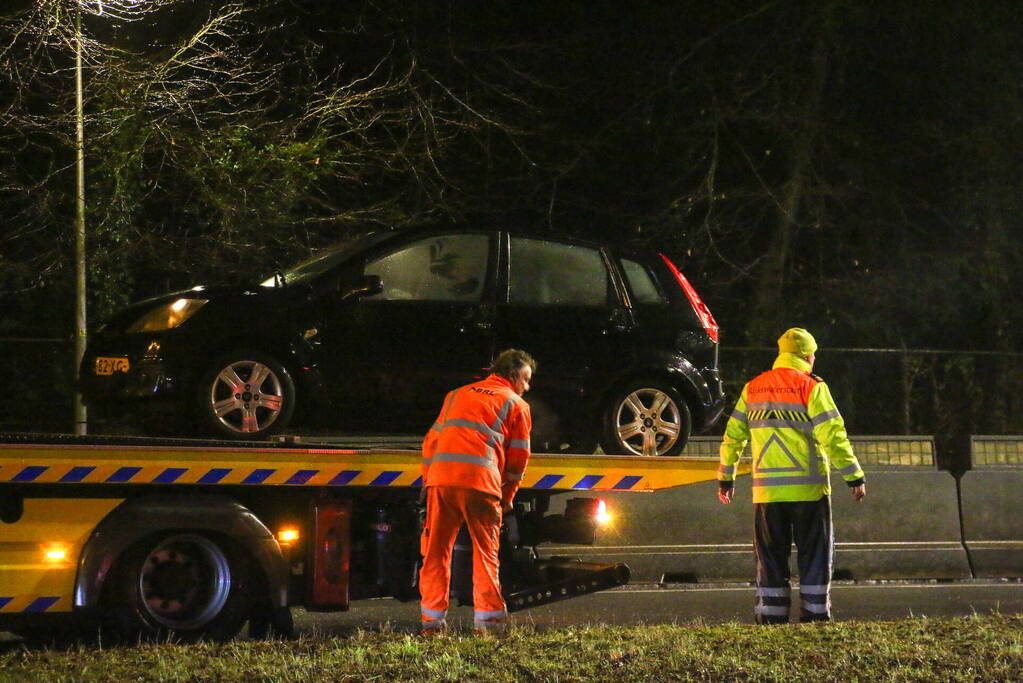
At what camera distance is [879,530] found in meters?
11.2

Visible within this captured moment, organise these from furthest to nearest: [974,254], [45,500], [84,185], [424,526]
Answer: [974,254], [84,185], [424,526], [45,500]

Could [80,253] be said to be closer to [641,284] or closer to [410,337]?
[410,337]

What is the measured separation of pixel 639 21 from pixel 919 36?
418 centimetres

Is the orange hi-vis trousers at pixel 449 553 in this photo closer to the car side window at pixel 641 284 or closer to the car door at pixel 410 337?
the car door at pixel 410 337

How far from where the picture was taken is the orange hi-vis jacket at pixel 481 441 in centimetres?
744

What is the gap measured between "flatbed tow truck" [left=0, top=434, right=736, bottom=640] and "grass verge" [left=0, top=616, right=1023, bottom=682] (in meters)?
0.35

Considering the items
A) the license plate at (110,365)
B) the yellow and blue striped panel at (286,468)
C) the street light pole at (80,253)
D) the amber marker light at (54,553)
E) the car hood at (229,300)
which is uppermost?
the street light pole at (80,253)

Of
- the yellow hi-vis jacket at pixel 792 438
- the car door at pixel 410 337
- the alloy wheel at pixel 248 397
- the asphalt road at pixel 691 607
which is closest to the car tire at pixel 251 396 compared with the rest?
the alloy wheel at pixel 248 397

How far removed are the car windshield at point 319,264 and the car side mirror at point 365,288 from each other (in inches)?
10.0

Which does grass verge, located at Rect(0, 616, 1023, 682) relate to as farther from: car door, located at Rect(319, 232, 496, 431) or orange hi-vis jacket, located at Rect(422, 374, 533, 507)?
car door, located at Rect(319, 232, 496, 431)

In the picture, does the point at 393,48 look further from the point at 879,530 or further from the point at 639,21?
the point at 879,530

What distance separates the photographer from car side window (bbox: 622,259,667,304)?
9562mm

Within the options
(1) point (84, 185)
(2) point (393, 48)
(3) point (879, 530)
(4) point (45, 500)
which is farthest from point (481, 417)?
(2) point (393, 48)

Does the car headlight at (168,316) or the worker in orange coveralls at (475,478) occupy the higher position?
the car headlight at (168,316)
